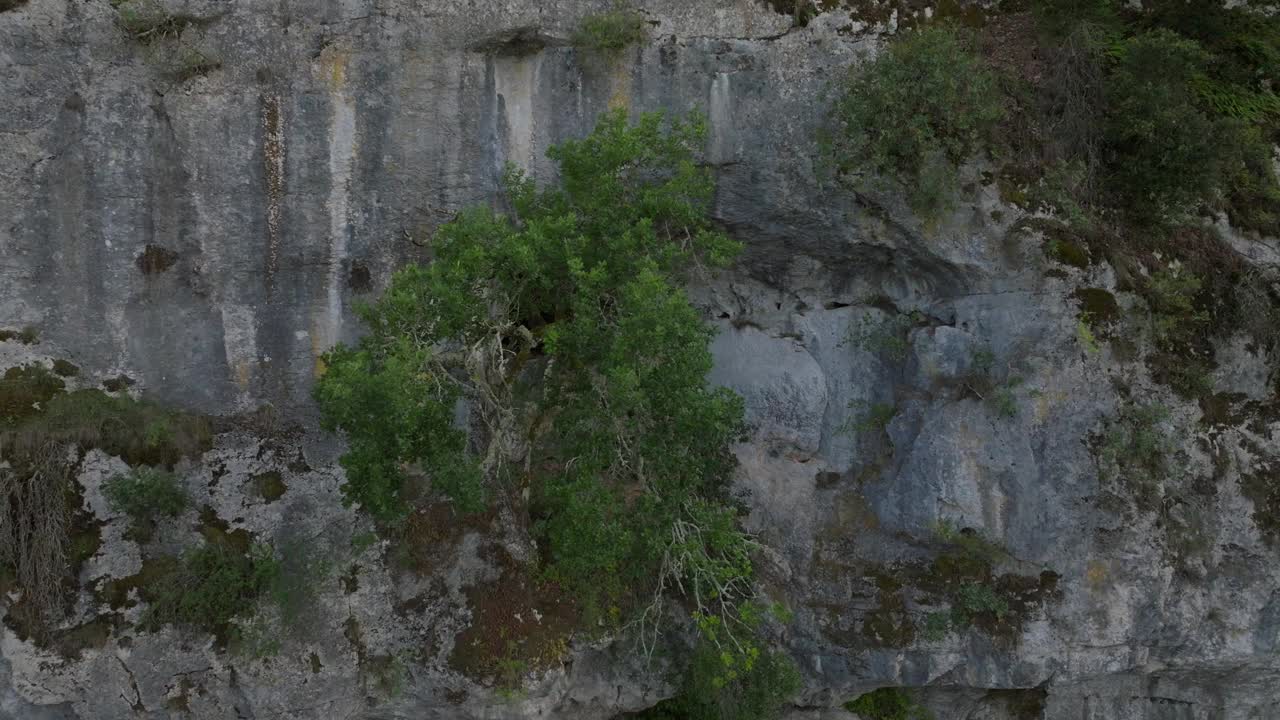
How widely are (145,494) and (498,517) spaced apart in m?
4.55

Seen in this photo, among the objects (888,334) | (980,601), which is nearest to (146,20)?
(888,334)

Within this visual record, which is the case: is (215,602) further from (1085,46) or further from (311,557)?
(1085,46)

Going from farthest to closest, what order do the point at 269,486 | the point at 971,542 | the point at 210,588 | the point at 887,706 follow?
the point at 887,706 < the point at 971,542 < the point at 269,486 < the point at 210,588

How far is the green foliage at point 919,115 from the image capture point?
1141 centimetres

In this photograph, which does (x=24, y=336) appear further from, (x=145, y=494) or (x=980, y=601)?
(x=980, y=601)

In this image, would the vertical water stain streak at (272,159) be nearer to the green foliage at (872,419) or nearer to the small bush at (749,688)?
the small bush at (749,688)

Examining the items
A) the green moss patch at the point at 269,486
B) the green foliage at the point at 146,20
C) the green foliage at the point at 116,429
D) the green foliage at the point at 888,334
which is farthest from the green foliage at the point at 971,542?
the green foliage at the point at 146,20

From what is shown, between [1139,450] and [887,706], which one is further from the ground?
[1139,450]

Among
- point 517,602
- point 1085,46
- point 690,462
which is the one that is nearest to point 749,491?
point 690,462

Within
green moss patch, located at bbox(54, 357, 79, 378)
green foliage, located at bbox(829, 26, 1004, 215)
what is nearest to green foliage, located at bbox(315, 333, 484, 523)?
green moss patch, located at bbox(54, 357, 79, 378)

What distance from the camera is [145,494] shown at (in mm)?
10773

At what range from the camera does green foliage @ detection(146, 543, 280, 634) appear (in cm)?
1070

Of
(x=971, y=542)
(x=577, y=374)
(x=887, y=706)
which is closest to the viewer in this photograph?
(x=577, y=374)

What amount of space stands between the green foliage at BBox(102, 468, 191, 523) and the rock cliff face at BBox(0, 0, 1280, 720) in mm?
236
